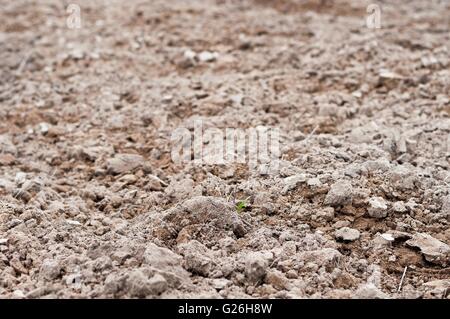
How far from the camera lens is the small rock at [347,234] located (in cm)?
285

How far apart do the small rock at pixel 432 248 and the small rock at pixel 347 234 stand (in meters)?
0.25

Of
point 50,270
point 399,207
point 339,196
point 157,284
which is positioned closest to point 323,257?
point 339,196

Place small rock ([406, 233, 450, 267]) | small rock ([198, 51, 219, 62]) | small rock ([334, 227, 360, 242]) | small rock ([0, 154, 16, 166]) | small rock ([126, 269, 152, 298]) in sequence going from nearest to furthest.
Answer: small rock ([126, 269, 152, 298]) → small rock ([406, 233, 450, 267]) → small rock ([334, 227, 360, 242]) → small rock ([0, 154, 16, 166]) → small rock ([198, 51, 219, 62])

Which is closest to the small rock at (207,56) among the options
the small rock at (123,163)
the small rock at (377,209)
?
the small rock at (123,163)

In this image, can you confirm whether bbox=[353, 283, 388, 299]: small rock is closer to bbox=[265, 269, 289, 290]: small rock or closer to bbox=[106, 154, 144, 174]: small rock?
bbox=[265, 269, 289, 290]: small rock

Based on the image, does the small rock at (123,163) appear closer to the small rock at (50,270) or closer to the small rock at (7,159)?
the small rock at (7,159)

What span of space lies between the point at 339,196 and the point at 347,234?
0.25 m

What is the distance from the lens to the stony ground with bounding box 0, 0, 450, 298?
8.51ft

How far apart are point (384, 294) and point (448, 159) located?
1.38m

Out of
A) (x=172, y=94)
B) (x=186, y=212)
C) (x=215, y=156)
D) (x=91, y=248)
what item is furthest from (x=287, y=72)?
(x=91, y=248)

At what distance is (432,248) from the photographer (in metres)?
2.77

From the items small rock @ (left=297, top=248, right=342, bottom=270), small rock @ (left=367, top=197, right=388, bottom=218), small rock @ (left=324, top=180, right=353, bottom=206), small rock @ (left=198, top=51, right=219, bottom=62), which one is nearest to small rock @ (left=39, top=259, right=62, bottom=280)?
small rock @ (left=297, top=248, right=342, bottom=270)

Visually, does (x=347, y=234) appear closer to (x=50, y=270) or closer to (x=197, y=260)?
(x=197, y=260)
